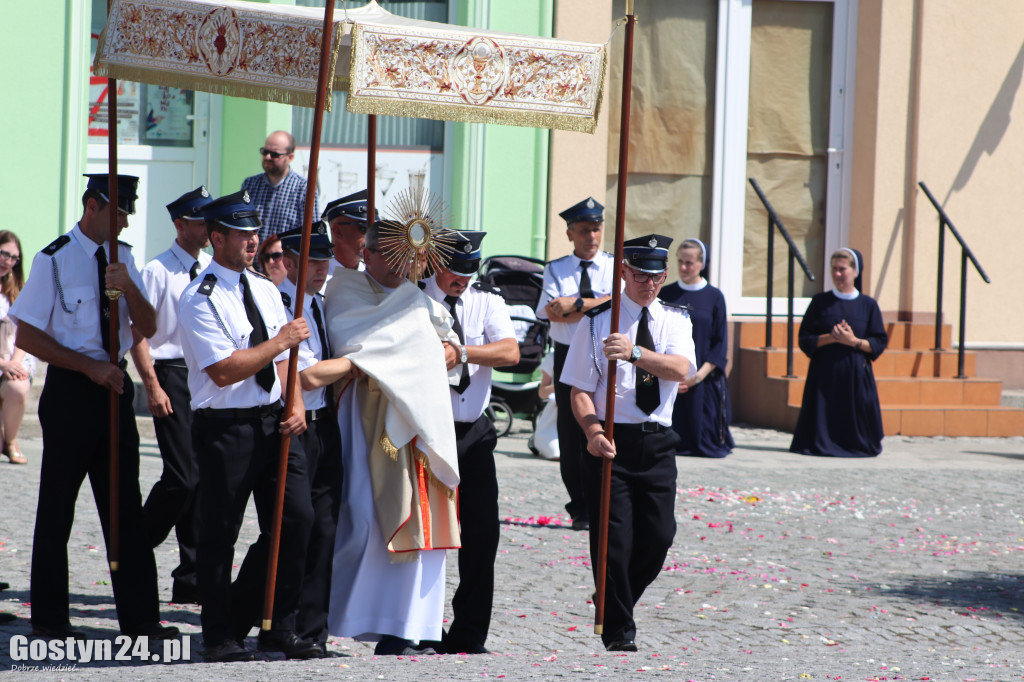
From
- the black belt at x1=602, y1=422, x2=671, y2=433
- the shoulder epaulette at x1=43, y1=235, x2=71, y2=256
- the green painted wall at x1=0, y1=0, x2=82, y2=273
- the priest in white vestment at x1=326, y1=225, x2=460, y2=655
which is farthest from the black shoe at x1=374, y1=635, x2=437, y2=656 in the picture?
the green painted wall at x1=0, y1=0, x2=82, y2=273

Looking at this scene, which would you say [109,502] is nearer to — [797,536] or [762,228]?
[797,536]

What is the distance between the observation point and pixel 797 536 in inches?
328

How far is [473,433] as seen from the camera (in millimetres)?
5734

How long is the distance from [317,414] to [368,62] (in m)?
1.41

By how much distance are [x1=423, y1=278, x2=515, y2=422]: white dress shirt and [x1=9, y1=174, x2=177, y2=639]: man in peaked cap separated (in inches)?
52.1

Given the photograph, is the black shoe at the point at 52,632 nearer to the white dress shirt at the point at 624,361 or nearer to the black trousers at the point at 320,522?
the black trousers at the point at 320,522

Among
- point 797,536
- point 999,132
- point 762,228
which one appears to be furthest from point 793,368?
point 797,536

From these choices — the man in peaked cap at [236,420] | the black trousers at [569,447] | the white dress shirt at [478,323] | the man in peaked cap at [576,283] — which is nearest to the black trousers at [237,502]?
the man in peaked cap at [236,420]

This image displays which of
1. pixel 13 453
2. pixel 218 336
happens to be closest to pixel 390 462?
pixel 218 336

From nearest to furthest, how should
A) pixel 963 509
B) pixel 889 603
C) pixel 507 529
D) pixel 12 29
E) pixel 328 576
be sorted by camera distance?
1. pixel 328 576
2. pixel 889 603
3. pixel 507 529
4. pixel 963 509
5. pixel 12 29

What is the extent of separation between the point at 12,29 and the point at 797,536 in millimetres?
7763

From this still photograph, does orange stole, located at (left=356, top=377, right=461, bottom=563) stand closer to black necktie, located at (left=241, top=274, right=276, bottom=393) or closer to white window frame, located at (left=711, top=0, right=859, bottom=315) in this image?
black necktie, located at (left=241, top=274, right=276, bottom=393)

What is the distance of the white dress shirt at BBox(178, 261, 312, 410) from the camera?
5.02 meters

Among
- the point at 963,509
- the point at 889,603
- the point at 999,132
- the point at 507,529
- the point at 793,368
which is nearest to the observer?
the point at 889,603
